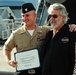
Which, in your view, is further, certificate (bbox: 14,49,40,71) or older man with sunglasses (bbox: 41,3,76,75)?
certificate (bbox: 14,49,40,71)

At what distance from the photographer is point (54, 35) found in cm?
353

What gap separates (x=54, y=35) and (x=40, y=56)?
0.29m

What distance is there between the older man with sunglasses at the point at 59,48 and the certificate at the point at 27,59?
0.37 feet

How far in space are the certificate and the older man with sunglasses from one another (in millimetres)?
112

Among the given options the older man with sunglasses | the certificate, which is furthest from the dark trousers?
the older man with sunglasses

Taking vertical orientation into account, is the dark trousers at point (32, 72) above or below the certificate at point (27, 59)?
below

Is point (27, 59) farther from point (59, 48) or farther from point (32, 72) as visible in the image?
point (59, 48)

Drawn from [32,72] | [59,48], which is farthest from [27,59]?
[59,48]

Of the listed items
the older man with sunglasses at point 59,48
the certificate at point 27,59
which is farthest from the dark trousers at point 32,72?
the older man with sunglasses at point 59,48

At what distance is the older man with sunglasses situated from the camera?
3455 millimetres

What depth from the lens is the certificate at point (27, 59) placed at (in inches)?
144

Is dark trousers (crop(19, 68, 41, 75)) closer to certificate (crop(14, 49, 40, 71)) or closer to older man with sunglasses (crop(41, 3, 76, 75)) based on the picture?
certificate (crop(14, 49, 40, 71))

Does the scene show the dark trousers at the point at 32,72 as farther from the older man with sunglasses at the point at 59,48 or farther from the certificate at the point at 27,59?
the older man with sunglasses at the point at 59,48

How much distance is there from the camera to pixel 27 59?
12.1 feet
